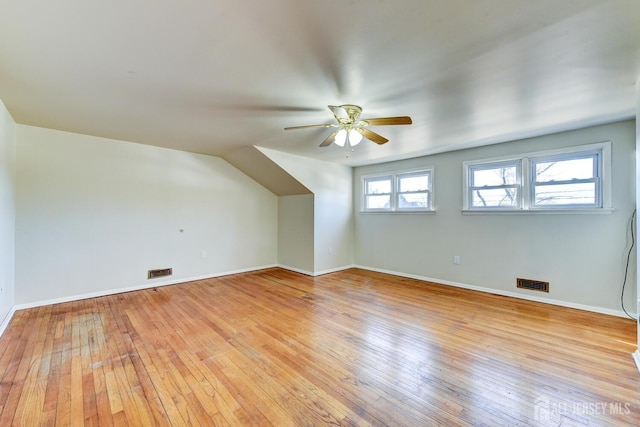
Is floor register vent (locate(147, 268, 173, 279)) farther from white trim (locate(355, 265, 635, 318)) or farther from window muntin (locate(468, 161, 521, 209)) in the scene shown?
window muntin (locate(468, 161, 521, 209))

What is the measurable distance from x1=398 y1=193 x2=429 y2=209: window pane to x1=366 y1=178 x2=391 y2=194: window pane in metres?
0.35

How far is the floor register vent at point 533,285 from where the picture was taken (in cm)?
355

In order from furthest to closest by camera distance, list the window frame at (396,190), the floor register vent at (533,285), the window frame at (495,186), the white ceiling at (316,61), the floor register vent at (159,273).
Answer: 1. the window frame at (396,190)
2. the floor register vent at (159,273)
3. the window frame at (495,186)
4. the floor register vent at (533,285)
5. the white ceiling at (316,61)

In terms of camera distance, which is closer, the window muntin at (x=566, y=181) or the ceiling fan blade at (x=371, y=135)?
the ceiling fan blade at (x=371, y=135)

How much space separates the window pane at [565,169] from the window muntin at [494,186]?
10.2 inches

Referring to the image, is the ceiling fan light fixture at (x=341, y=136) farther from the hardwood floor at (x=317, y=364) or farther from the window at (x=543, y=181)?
the window at (x=543, y=181)

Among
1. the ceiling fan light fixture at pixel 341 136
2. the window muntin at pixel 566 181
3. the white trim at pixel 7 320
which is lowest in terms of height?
the white trim at pixel 7 320

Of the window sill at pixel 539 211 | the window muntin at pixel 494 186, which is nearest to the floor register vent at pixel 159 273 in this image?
the window sill at pixel 539 211

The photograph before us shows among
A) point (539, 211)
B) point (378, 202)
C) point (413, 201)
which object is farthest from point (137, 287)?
point (539, 211)

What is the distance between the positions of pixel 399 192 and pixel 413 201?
0.34m

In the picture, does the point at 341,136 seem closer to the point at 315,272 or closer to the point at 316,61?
the point at 316,61

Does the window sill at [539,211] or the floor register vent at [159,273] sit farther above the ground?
the window sill at [539,211]

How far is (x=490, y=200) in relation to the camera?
13.4 ft

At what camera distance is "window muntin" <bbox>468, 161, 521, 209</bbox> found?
12.7 feet
